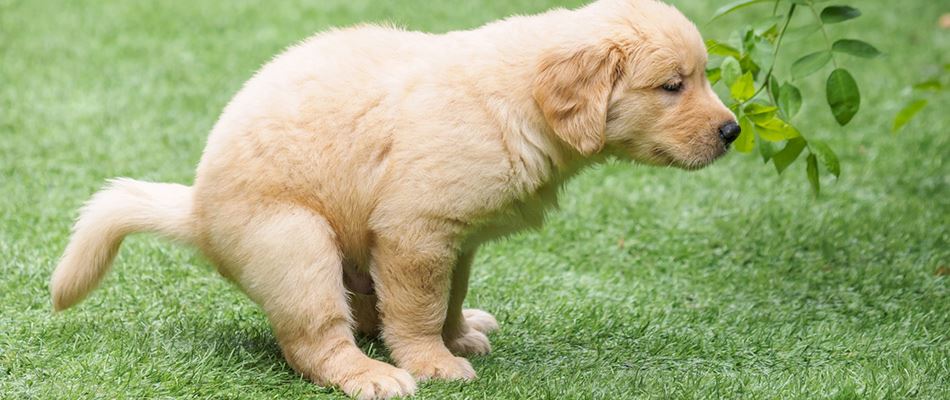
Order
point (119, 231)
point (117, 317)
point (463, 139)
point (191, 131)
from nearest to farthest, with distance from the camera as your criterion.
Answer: point (463, 139), point (119, 231), point (117, 317), point (191, 131)

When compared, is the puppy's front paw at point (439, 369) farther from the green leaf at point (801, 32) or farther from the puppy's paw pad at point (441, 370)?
the green leaf at point (801, 32)

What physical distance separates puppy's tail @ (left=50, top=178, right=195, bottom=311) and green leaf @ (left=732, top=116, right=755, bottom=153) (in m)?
2.02

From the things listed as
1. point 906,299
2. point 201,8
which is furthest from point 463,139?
point 201,8

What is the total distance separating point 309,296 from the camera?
404cm

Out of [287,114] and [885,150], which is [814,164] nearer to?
[287,114]

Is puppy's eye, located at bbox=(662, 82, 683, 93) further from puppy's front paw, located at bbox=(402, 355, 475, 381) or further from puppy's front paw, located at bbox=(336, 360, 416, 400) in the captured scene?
puppy's front paw, located at bbox=(336, 360, 416, 400)

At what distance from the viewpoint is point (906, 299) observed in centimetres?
538

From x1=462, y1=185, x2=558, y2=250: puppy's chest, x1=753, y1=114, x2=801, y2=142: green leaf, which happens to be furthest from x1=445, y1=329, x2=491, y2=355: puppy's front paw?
x1=753, y1=114, x2=801, y2=142: green leaf

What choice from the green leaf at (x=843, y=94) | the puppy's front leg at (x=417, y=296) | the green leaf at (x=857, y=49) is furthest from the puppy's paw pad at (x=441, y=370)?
the green leaf at (x=857, y=49)

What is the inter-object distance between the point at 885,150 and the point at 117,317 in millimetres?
5074

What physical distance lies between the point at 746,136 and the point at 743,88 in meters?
0.18

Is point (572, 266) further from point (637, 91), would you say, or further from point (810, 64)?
point (637, 91)

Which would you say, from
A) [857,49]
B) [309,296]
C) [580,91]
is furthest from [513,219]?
[857,49]

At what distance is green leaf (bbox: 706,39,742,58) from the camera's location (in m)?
4.69
